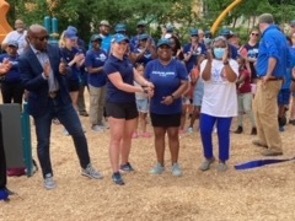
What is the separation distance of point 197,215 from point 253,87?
15.6 feet

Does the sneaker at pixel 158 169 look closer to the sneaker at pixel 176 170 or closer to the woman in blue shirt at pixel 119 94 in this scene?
the sneaker at pixel 176 170

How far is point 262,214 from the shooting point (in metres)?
5.64

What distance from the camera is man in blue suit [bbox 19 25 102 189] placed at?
20.5ft

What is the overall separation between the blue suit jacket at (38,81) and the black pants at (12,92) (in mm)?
1827

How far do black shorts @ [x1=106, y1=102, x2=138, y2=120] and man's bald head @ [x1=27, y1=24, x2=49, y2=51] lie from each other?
105 cm

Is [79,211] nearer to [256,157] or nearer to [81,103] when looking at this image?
[256,157]

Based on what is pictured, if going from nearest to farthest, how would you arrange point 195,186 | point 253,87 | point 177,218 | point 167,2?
point 177,218 < point 195,186 < point 253,87 < point 167,2

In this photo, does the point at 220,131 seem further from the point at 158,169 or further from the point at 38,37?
the point at 38,37

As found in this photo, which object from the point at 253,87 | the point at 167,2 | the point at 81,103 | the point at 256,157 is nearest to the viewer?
the point at 256,157

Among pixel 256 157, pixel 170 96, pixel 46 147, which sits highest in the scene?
pixel 170 96

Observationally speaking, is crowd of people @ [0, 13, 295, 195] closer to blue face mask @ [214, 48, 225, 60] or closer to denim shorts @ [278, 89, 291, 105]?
blue face mask @ [214, 48, 225, 60]

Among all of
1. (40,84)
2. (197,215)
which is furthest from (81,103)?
(197,215)

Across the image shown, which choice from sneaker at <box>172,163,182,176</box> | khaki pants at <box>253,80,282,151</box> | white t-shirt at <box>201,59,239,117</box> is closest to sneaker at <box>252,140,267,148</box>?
khaki pants at <box>253,80,282,151</box>

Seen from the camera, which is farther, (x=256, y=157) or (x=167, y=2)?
(x=167, y=2)
